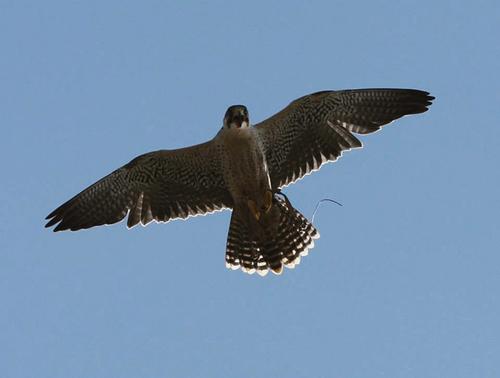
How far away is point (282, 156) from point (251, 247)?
0.99 meters

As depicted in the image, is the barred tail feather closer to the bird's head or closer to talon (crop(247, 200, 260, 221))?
talon (crop(247, 200, 260, 221))

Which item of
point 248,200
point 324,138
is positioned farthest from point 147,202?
point 324,138

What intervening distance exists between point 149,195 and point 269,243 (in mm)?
1270

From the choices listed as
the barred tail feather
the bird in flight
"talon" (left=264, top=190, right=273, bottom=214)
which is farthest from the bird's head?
the barred tail feather

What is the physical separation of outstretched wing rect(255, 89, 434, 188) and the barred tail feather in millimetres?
474

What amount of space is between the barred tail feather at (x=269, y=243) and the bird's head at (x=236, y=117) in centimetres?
112

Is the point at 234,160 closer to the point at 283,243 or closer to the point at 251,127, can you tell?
the point at 251,127

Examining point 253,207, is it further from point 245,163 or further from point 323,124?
point 323,124

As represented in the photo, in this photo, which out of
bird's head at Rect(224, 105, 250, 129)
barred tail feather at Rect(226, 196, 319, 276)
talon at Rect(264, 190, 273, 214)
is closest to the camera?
bird's head at Rect(224, 105, 250, 129)

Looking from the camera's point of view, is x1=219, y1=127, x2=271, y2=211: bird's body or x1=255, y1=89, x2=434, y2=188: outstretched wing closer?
x1=219, y1=127, x2=271, y2=211: bird's body

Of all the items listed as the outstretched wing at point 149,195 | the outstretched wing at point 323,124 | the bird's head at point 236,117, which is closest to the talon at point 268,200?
the outstretched wing at point 323,124

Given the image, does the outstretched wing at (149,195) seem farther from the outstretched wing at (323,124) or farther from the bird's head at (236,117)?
the bird's head at (236,117)

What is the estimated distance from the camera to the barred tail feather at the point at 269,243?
962 cm

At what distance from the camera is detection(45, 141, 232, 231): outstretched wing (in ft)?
31.2
